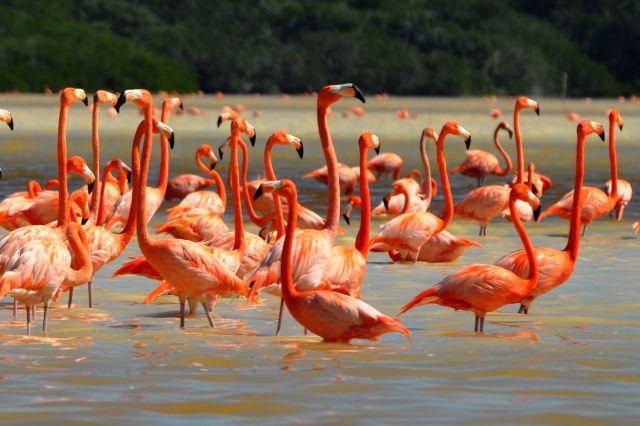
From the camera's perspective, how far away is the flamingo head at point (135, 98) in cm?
765

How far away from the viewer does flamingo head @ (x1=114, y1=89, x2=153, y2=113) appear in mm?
7648

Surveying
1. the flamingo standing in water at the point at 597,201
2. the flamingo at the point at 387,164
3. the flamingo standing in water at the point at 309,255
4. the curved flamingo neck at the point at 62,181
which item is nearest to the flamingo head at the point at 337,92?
the flamingo standing in water at the point at 309,255

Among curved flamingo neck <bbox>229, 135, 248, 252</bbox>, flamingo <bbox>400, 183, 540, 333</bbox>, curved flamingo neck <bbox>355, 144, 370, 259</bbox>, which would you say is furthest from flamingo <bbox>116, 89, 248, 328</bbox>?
flamingo <bbox>400, 183, 540, 333</bbox>

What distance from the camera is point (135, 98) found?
7.86 m

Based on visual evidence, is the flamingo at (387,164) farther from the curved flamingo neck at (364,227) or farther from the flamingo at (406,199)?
the curved flamingo neck at (364,227)

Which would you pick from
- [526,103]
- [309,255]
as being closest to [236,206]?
[309,255]

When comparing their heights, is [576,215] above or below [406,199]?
above

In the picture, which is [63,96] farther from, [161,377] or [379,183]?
[379,183]

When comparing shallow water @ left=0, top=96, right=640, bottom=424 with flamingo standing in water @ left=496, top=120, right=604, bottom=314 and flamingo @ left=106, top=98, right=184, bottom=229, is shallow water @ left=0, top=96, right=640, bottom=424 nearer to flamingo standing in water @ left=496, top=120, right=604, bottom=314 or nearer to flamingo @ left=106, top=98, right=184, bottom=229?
flamingo standing in water @ left=496, top=120, right=604, bottom=314

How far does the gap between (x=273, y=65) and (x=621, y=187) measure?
152 ft

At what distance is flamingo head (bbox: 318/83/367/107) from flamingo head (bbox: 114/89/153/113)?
0.95 meters

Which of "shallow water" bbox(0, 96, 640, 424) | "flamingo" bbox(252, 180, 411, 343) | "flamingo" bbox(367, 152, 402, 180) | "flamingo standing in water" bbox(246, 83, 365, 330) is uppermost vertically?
"flamingo standing in water" bbox(246, 83, 365, 330)

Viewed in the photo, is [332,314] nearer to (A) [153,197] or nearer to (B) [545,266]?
(B) [545,266]

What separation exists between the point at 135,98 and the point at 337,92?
1088 millimetres
